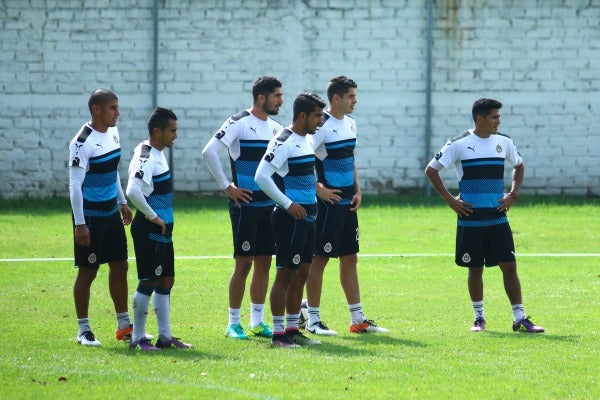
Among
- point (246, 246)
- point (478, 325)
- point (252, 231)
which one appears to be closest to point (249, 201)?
point (252, 231)

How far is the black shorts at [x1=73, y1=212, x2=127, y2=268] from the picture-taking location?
10.0 metres

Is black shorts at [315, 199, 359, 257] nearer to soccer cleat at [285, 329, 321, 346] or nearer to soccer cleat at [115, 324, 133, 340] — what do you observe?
soccer cleat at [285, 329, 321, 346]

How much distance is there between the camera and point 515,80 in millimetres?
22688

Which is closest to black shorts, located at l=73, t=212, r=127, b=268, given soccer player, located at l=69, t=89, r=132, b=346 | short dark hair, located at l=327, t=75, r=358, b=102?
soccer player, located at l=69, t=89, r=132, b=346

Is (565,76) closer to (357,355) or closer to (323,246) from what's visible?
(323,246)

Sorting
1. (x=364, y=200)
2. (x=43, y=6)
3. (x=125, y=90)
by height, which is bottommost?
(x=364, y=200)

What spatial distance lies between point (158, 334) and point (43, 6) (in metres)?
14.3

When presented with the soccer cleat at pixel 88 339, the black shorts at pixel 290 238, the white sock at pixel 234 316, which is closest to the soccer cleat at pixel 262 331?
the white sock at pixel 234 316

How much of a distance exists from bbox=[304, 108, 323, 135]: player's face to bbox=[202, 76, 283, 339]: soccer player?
2.76 feet

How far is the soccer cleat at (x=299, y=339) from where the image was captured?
9.84m

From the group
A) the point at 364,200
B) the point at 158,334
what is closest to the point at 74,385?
the point at 158,334

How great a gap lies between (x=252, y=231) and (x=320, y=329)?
1042 mm

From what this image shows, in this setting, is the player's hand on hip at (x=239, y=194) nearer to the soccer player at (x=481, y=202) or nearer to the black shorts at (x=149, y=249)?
the black shorts at (x=149, y=249)

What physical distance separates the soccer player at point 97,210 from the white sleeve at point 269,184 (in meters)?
1.33
